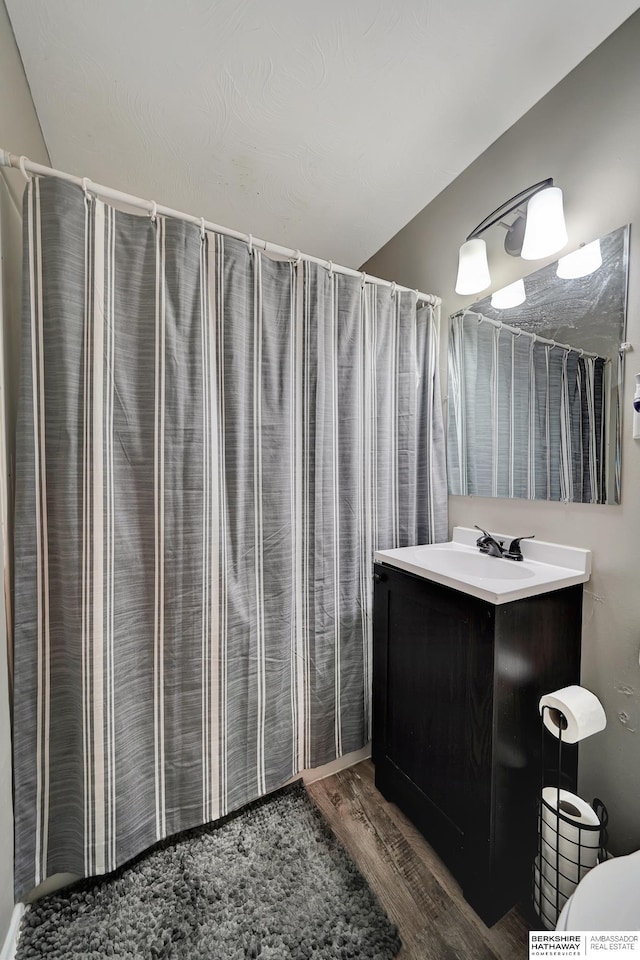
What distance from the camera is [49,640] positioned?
1.03 meters

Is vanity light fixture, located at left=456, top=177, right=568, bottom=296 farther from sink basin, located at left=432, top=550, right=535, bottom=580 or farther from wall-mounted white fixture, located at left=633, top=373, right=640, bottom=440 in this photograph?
sink basin, located at left=432, top=550, right=535, bottom=580

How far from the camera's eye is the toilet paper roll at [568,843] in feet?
2.99

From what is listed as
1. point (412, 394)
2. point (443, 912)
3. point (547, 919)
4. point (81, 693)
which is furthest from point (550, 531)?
point (81, 693)

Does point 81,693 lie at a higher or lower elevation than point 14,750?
higher

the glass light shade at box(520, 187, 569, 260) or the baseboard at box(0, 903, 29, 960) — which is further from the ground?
the glass light shade at box(520, 187, 569, 260)

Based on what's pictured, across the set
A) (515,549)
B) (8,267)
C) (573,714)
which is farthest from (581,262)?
(8,267)

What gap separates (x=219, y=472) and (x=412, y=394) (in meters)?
0.93

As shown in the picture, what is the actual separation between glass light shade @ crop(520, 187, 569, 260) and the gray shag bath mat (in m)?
2.06

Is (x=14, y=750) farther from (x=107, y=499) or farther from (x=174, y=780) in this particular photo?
(x=107, y=499)

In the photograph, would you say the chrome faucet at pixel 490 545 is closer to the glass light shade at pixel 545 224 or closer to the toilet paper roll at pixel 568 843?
the toilet paper roll at pixel 568 843

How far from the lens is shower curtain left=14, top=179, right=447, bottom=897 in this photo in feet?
3.34

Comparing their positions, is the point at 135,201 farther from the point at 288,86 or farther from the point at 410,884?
the point at 410,884

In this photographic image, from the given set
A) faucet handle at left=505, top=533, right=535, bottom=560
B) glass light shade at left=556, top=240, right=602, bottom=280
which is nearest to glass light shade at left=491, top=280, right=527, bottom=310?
glass light shade at left=556, top=240, right=602, bottom=280

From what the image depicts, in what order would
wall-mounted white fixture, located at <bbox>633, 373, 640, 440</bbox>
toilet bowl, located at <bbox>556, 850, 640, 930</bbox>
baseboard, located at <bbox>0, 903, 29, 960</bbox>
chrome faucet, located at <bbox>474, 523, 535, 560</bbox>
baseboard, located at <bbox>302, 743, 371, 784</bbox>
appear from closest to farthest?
toilet bowl, located at <bbox>556, 850, 640, 930</bbox>
baseboard, located at <bbox>0, 903, 29, 960</bbox>
wall-mounted white fixture, located at <bbox>633, 373, 640, 440</bbox>
chrome faucet, located at <bbox>474, 523, 535, 560</bbox>
baseboard, located at <bbox>302, 743, 371, 784</bbox>
